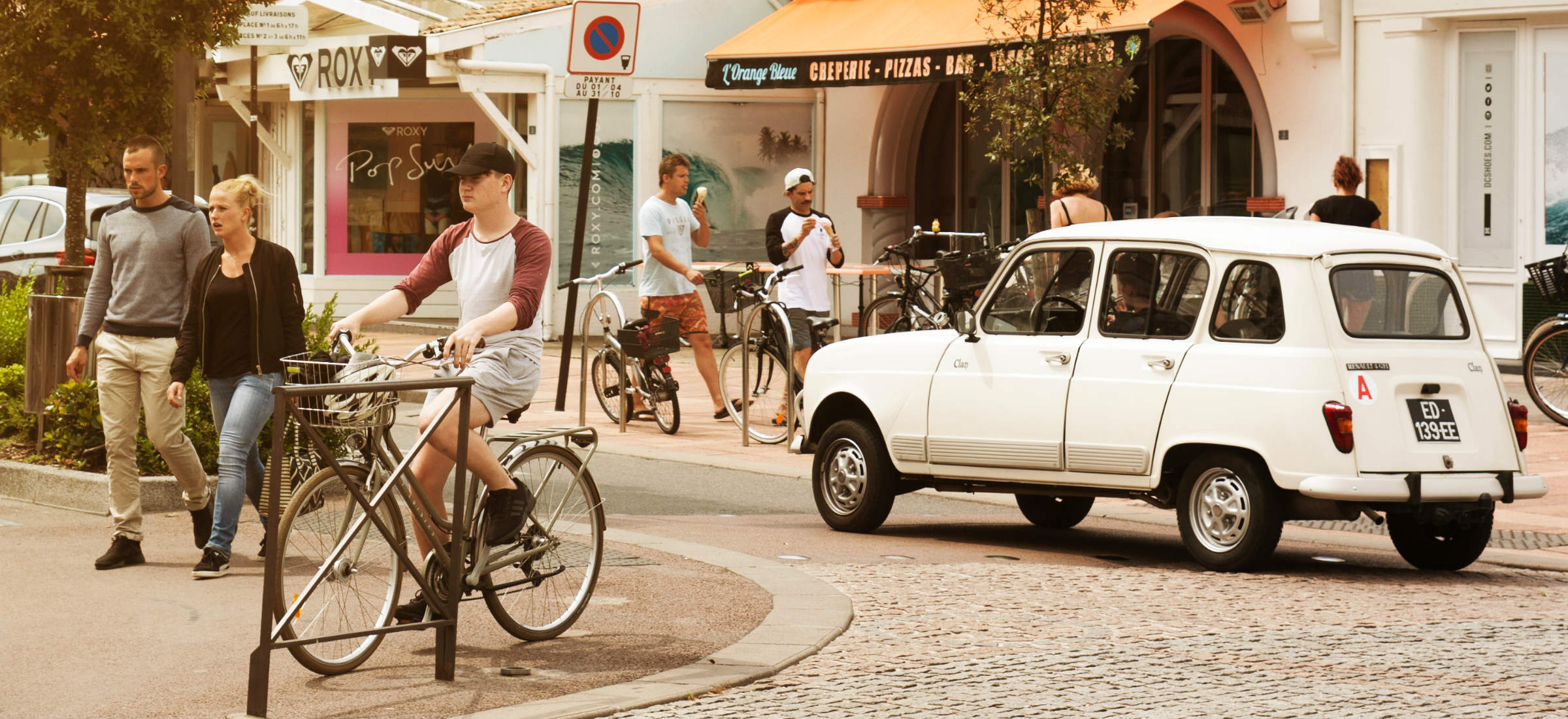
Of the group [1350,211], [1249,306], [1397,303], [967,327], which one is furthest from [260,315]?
[1350,211]

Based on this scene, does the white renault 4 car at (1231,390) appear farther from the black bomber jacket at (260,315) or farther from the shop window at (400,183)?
the shop window at (400,183)

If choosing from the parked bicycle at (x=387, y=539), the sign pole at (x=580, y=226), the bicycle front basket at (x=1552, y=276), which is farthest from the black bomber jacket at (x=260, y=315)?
the bicycle front basket at (x=1552, y=276)

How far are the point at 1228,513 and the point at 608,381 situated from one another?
6.82 metres

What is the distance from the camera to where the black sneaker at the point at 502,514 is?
6.49m

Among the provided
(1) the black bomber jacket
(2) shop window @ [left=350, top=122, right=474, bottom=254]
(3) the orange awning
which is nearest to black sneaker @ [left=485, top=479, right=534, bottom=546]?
(1) the black bomber jacket

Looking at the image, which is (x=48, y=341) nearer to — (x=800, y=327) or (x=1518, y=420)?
(x=800, y=327)

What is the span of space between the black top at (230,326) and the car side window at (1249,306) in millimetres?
3987

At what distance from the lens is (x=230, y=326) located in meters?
8.20

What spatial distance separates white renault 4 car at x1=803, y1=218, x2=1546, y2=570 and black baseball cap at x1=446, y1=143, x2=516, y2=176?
10.7 ft

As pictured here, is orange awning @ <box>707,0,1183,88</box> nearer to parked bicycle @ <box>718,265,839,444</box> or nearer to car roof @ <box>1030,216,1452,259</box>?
parked bicycle @ <box>718,265,839,444</box>

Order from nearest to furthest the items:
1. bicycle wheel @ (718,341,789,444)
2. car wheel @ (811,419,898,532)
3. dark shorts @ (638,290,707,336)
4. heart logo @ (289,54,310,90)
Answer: car wheel @ (811,419,898,532)
bicycle wheel @ (718,341,789,444)
dark shorts @ (638,290,707,336)
heart logo @ (289,54,310,90)

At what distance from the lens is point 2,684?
20.0ft

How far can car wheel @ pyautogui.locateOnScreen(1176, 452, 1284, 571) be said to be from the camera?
8.42m

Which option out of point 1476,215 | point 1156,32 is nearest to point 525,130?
point 1156,32
